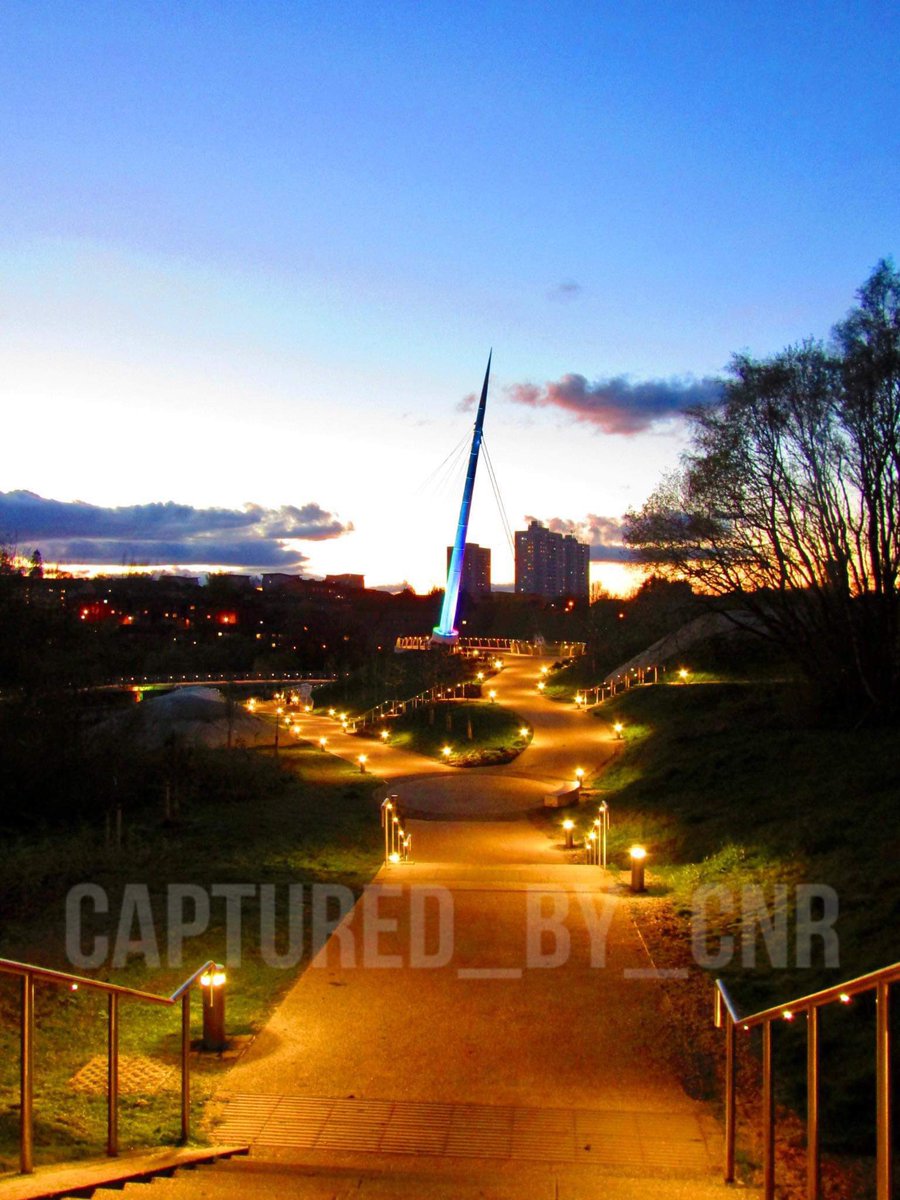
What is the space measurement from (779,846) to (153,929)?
6992mm

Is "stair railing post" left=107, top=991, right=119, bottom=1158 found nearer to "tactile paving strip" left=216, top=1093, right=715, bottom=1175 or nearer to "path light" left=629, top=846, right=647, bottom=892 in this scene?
"tactile paving strip" left=216, top=1093, right=715, bottom=1175

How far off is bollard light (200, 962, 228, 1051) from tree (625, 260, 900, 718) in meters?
14.6

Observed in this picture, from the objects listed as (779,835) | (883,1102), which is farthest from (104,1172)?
(779,835)

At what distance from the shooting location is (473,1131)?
17.4 ft

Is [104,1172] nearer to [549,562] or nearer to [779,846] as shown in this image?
[779,846]

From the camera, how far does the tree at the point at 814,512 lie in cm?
1772

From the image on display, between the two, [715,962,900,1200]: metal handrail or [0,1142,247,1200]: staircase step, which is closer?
[715,962,900,1200]: metal handrail

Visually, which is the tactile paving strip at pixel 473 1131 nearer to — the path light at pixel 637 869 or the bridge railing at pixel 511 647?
the path light at pixel 637 869

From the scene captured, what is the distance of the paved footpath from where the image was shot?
4699mm

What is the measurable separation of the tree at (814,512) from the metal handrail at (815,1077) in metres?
13.8

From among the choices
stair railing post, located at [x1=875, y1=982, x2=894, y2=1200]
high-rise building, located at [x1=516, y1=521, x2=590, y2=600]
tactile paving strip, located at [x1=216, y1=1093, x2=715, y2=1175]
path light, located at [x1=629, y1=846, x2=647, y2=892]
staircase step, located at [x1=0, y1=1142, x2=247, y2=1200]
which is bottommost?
path light, located at [x1=629, y1=846, x2=647, y2=892]

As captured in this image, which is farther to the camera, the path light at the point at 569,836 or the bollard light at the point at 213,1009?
the path light at the point at 569,836

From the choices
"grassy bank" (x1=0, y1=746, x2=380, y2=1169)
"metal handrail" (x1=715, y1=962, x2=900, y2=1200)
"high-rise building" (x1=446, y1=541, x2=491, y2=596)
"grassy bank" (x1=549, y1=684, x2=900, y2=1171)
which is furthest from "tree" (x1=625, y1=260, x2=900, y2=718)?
"high-rise building" (x1=446, y1=541, x2=491, y2=596)

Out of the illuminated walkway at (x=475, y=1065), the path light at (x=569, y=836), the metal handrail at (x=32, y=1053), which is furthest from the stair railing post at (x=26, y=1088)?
the path light at (x=569, y=836)
